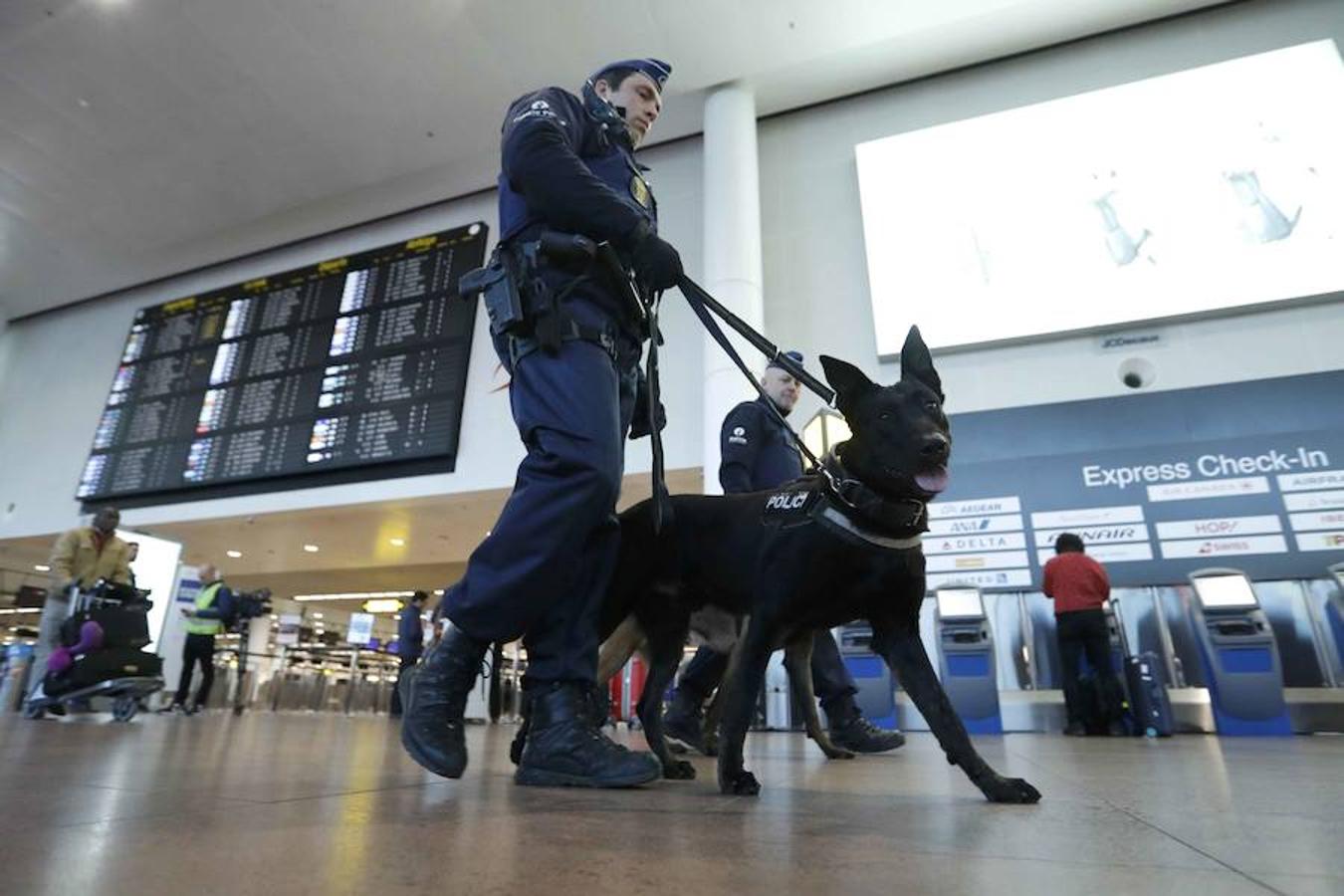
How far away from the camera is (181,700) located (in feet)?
24.5

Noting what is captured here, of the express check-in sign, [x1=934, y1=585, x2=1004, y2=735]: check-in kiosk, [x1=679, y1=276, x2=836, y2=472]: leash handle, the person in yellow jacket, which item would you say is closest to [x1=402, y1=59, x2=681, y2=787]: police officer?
[x1=679, y1=276, x2=836, y2=472]: leash handle

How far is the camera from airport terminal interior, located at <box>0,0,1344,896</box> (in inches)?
49.2

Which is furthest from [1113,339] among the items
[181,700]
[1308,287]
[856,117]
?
[181,700]

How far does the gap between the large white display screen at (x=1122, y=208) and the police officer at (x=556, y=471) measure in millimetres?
5364

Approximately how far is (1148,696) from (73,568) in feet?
24.7

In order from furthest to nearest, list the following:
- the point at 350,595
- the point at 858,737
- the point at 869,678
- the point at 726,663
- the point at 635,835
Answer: the point at 350,595
the point at 869,678
the point at 858,737
the point at 726,663
the point at 635,835

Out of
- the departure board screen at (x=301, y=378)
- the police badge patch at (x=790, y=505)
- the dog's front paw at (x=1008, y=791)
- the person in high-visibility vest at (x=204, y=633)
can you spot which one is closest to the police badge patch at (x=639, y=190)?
the police badge patch at (x=790, y=505)

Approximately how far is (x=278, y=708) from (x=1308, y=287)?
13157 mm

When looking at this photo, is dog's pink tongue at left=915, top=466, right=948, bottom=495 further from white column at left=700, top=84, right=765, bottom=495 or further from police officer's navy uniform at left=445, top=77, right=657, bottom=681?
white column at left=700, top=84, right=765, bottom=495

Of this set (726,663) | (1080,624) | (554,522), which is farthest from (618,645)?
(1080,624)

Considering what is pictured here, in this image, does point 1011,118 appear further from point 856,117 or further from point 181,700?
point 181,700

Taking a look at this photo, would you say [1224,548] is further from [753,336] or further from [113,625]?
[113,625]

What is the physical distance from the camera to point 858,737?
3.05 metres

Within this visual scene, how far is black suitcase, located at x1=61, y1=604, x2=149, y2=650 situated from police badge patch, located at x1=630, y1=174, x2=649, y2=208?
498cm
